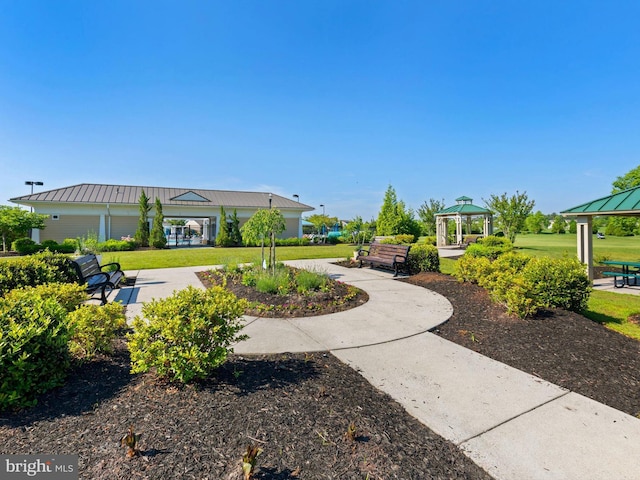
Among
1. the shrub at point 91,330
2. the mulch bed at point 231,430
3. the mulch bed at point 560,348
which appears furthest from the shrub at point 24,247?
the mulch bed at point 560,348

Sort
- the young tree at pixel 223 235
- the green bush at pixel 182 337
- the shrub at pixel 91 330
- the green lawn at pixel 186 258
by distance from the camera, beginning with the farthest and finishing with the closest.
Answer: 1. the young tree at pixel 223 235
2. the green lawn at pixel 186 258
3. the shrub at pixel 91 330
4. the green bush at pixel 182 337

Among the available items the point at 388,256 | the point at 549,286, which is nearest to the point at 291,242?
the point at 388,256

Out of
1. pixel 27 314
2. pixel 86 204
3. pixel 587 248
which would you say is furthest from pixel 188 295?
pixel 86 204

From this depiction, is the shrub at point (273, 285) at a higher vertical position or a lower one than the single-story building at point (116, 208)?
lower

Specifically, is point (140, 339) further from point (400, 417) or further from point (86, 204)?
point (86, 204)

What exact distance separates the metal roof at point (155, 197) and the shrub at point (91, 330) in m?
24.5

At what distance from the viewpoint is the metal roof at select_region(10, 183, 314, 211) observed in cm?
2262

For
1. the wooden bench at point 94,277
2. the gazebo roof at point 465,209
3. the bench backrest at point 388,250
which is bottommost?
the wooden bench at point 94,277

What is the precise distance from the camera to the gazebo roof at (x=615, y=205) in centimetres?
733

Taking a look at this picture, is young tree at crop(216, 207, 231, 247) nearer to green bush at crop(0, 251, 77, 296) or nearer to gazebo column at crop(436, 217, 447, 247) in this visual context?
gazebo column at crop(436, 217, 447, 247)

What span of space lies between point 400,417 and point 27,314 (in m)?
3.22

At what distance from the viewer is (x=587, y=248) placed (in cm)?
882

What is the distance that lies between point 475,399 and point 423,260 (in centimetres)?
750

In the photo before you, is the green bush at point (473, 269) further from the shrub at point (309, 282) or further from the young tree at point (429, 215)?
the young tree at point (429, 215)
